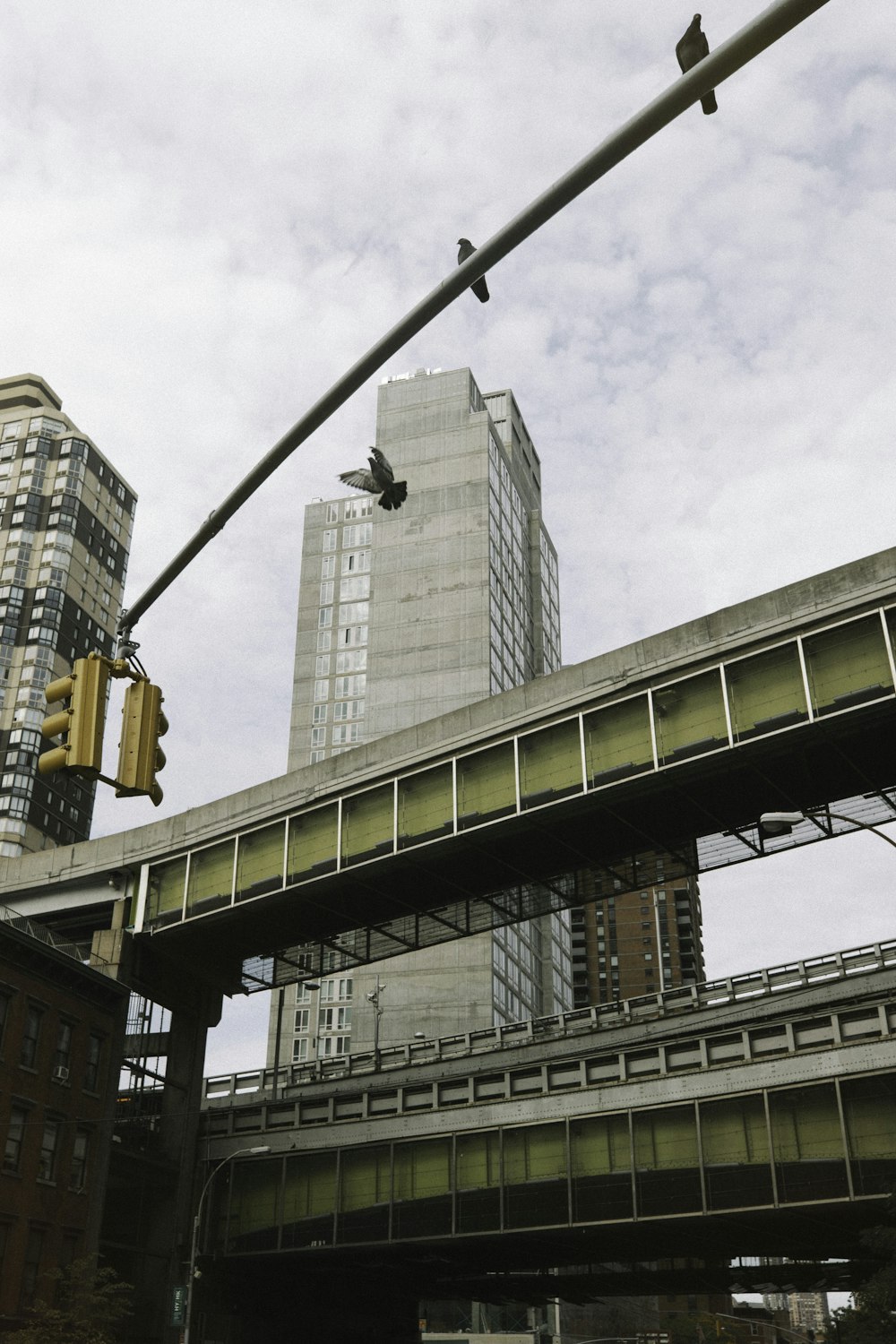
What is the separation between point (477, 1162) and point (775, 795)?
15.6 meters

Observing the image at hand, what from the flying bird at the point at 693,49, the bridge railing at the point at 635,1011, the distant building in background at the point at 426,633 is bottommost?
the flying bird at the point at 693,49

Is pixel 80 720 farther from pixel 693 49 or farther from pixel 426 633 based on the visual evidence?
pixel 426 633

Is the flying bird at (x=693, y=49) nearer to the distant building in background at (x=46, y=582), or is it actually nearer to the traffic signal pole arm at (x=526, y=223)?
the traffic signal pole arm at (x=526, y=223)

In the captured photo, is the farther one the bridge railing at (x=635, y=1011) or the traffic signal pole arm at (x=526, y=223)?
the bridge railing at (x=635, y=1011)

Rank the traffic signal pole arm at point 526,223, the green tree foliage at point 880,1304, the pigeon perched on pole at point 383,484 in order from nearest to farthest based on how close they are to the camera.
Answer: the traffic signal pole arm at point 526,223
the pigeon perched on pole at point 383,484
the green tree foliage at point 880,1304

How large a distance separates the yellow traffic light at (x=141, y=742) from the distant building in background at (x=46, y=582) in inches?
4975

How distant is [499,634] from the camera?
13925 centimetres

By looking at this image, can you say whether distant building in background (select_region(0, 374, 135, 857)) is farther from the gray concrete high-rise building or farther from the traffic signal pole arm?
the traffic signal pole arm

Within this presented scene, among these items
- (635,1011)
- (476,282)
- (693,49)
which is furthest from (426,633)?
(693,49)

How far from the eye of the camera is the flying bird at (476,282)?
26.7 feet

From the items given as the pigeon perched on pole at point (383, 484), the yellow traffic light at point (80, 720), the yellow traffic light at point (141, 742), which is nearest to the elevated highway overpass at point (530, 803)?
the pigeon perched on pole at point (383, 484)

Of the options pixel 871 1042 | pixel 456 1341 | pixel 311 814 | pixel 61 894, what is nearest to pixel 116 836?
pixel 61 894

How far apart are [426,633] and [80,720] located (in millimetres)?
127588

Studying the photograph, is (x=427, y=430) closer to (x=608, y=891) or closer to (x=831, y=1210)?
(x=608, y=891)
